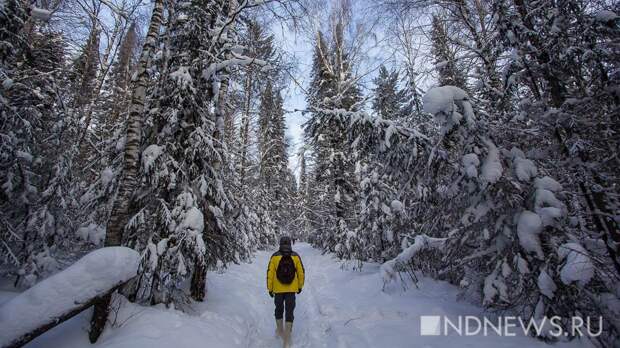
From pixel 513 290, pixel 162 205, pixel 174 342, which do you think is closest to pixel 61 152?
pixel 162 205

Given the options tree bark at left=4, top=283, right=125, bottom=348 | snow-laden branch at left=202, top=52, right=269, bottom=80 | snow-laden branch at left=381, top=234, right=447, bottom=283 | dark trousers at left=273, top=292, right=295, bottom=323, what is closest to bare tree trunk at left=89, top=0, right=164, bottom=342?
tree bark at left=4, top=283, right=125, bottom=348

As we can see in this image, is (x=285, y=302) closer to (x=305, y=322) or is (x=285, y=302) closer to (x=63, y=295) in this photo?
(x=305, y=322)

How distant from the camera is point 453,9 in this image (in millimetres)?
Answer: 8008

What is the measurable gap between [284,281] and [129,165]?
3559mm

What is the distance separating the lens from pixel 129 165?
4.90 metres

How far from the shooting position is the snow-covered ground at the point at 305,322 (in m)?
4.08

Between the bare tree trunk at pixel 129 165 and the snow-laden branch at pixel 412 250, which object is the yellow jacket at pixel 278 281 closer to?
the snow-laden branch at pixel 412 250

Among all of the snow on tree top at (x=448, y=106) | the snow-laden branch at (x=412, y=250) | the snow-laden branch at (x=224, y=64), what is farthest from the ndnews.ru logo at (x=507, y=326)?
the snow-laden branch at (x=224, y=64)

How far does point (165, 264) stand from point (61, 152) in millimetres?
6410

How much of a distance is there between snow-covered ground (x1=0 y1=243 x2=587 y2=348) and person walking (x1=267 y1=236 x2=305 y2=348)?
20.4 inches

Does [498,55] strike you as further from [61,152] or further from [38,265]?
[38,265]

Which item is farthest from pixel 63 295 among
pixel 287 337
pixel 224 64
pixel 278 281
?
pixel 224 64

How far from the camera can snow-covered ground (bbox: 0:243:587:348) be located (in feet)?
13.4

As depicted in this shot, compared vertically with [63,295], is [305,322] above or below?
below
